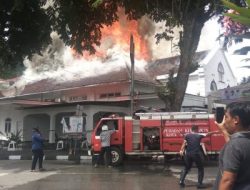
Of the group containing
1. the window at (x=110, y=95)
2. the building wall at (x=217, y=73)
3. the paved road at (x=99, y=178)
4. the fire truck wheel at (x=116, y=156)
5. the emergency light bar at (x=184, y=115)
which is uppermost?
the building wall at (x=217, y=73)

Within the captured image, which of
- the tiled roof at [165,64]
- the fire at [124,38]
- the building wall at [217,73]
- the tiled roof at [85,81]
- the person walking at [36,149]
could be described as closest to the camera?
the person walking at [36,149]

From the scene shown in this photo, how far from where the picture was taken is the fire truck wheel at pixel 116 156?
18.4 meters

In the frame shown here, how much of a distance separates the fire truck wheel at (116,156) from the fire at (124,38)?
10.1 meters

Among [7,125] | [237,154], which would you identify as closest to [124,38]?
[7,125]

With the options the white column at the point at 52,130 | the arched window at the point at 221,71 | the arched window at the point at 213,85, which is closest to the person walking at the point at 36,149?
the white column at the point at 52,130

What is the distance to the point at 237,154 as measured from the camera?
3389 millimetres

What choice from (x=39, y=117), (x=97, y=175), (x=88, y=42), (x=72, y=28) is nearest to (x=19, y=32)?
(x=72, y=28)

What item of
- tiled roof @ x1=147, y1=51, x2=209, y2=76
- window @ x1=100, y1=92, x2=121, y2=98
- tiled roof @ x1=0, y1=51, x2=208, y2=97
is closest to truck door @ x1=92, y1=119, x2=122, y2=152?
tiled roof @ x1=0, y1=51, x2=208, y2=97

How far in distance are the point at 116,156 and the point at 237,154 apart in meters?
15.3

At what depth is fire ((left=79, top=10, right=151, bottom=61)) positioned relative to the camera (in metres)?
28.2

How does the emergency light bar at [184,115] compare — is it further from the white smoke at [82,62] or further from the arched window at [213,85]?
the arched window at [213,85]

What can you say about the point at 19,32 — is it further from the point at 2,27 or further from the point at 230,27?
the point at 230,27

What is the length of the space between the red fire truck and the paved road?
0.74 metres

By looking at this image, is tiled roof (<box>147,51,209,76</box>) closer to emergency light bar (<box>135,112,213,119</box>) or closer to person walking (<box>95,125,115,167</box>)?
emergency light bar (<box>135,112,213,119</box>)
